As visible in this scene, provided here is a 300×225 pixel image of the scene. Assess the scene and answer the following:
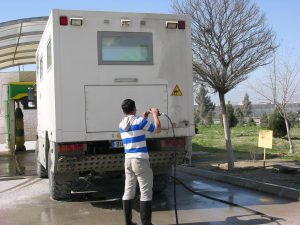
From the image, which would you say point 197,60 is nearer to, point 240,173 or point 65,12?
point 240,173

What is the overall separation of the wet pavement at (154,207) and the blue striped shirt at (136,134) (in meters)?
1.27

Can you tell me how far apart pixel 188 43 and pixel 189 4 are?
360cm

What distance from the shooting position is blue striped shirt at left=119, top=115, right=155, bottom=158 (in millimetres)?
6621

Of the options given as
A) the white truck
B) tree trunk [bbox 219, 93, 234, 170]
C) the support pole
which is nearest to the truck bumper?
the white truck

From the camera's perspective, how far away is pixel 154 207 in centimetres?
832

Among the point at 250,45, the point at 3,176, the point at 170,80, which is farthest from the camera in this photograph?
the point at 3,176

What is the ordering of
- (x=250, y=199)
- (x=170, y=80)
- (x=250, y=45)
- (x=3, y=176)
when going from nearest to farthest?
1. (x=170, y=80)
2. (x=250, y=199)
3. (x=250, y=45)
4. (x=3, y=176)

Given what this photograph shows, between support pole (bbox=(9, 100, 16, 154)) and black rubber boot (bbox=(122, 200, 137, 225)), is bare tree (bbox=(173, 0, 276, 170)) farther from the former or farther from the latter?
support pole (bbox=(9, 100, 16, 154))

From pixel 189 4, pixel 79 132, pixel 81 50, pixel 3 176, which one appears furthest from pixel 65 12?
pixel 3 176

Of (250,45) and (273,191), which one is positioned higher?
(250,45)

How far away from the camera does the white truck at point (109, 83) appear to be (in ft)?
25.2

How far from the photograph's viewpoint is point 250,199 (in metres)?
8.73

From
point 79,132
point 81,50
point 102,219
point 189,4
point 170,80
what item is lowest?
point 102,219

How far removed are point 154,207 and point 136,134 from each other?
2168mm
